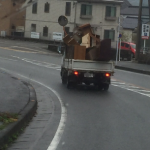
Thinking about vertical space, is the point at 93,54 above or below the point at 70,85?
above

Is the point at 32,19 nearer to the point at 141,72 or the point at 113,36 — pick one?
the point at 113,36

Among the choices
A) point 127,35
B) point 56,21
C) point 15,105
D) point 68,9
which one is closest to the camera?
point 15,105

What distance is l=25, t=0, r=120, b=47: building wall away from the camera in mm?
57344

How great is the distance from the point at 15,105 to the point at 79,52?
6398 mm

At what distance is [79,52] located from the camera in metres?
16.8

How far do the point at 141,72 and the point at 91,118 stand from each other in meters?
17.5

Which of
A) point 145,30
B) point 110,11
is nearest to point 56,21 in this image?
point 110,11

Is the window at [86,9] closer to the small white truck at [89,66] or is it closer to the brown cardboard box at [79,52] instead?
the small white truck at [89,66]

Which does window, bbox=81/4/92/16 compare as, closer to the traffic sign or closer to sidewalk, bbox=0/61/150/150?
the traffic sign

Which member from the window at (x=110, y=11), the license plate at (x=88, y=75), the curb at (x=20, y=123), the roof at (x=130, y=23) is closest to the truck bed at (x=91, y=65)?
the license plate at (x=88, y=75)

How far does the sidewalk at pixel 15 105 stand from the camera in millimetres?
7904

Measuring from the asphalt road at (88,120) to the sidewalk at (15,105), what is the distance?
0.23 m

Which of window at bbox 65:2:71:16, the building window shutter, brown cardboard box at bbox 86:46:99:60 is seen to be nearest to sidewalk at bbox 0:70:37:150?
brown cardboard box at bbox 86:46:99:60

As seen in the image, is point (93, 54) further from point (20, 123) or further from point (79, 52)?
point (20, 123)
